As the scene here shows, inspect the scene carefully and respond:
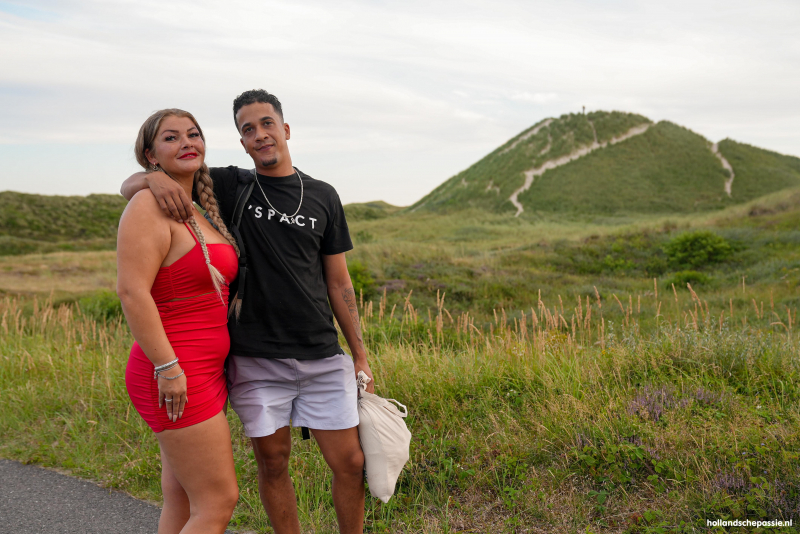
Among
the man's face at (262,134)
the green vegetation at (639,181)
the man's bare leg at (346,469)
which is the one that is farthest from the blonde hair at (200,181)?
the green vegetation at (639,181)

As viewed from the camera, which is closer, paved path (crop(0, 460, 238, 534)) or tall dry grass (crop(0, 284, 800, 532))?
tall dry grass (crop(0, 284, 800, 532))

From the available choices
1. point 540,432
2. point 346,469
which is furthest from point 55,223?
point 346,469

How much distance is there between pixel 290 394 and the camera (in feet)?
8.46

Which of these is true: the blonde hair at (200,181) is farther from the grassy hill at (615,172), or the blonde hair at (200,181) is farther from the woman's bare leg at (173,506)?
the grassy hill at (615,172)

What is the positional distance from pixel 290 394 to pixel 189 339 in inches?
23.3

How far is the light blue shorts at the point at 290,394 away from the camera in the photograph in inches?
97.9

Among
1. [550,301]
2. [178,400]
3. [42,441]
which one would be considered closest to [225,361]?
[178,400]

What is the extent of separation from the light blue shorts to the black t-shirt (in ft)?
0.18

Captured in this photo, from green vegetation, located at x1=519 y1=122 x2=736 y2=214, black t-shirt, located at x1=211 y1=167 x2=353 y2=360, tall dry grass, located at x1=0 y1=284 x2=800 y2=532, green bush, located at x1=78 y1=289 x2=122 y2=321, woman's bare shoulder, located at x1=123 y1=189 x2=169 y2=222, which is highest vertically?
green vegetation, located at x1=519 y1=122 x2=736 y2=214

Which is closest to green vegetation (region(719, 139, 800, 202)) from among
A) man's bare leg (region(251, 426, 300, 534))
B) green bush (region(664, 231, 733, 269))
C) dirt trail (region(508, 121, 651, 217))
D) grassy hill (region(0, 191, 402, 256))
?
dirt trail (region(508, 121, 651, 217))

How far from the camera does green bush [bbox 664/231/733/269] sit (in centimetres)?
1844

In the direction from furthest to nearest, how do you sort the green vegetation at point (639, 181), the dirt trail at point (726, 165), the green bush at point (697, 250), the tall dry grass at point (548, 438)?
the dirt trail at point (726, 165) → the green vegetation at point (639, 181) → the green bush at point (697, 250) → the tall dry grass at point (548, 438)

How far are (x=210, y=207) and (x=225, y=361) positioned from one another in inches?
28.5

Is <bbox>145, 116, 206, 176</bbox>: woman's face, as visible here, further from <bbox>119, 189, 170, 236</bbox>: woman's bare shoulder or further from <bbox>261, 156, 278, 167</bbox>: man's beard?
<bbox>261, 156, 278, 167</bbox>: man's beard
